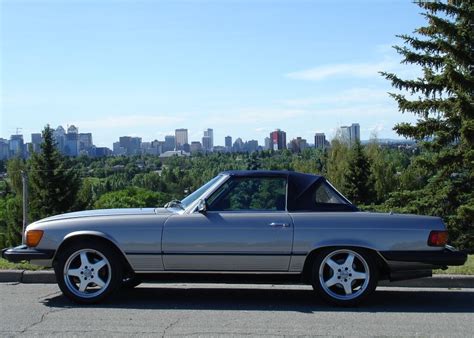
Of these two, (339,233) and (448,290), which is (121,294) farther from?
(448,290)

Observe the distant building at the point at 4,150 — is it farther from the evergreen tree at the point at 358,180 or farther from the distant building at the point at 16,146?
the evergreen tree at the point at 358,180

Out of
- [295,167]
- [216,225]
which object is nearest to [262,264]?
[216,225]

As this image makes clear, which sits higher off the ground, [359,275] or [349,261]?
[349,261]

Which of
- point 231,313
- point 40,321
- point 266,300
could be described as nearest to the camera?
point 40,321

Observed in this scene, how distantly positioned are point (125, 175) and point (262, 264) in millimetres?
119892

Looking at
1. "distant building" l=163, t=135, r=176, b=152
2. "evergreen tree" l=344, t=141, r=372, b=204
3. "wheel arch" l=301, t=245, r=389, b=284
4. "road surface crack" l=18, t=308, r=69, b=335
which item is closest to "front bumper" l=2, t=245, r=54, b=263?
"road surface crack" l=18, t=308, r=69, b=335

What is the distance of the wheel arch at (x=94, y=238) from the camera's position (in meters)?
7.09

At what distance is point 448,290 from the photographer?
8125 millimetres

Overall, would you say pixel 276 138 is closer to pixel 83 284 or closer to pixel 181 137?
pixel 83 284

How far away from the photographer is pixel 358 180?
49.0m

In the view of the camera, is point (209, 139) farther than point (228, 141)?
Yes

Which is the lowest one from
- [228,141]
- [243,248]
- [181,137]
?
[243,248]

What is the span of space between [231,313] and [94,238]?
5.76 ft

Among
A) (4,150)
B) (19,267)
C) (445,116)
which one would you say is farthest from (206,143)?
(19,267)
